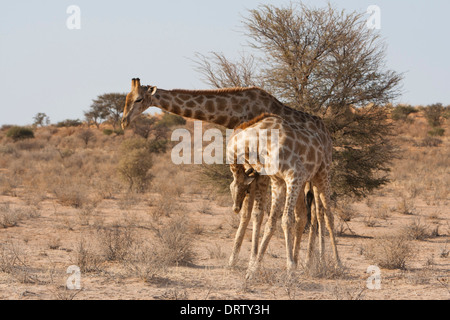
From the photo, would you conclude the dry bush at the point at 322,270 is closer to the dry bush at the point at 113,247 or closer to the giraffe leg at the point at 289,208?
the giraffe leg at the point at 289,208

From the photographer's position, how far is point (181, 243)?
350 inches

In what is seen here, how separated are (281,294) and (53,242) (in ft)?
17.4

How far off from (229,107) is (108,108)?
4120cm

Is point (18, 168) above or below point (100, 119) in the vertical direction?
below

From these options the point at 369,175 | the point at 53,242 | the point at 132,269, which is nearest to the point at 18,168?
the point at 53,242

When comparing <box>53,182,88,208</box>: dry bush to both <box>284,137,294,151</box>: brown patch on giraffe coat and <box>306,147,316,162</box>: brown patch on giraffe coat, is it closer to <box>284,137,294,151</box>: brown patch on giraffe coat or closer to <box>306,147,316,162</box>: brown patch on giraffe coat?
<box>306,147,316,162</box>: brown patch on giraffe coat

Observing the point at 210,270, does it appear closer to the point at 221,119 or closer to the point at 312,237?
the point at 312,237

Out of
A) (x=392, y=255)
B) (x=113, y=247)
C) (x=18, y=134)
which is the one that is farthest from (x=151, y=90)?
(x=18, y=134)

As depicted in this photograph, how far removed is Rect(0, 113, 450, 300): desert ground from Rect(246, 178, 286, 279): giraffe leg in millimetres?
178

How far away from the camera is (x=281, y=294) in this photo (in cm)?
664

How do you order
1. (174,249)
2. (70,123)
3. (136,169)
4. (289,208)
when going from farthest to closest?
(70,123) → (136,169) → (174,249) → (289,208)

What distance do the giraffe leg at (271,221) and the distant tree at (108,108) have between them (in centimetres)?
3993

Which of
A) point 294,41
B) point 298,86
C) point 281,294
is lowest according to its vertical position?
point 281,294
